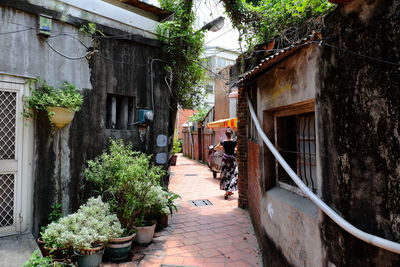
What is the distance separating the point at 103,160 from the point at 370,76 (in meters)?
4.66

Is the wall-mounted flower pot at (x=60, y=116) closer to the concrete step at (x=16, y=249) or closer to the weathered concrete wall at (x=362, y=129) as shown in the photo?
the concrete step at (x=16, y=249)

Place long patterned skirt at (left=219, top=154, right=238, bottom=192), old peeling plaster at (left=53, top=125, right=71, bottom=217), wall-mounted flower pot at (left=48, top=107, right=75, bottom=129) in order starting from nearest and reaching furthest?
wall-mounted flower pot at (left=48, top=107, right=75, bottom=129) < old peeling plaster at (left=53, top=125, right=71, bottom=217) < long patterned skirt at (left=219, top=154, right=238, bottom=192)

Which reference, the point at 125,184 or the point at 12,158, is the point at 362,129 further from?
the point at 12,158

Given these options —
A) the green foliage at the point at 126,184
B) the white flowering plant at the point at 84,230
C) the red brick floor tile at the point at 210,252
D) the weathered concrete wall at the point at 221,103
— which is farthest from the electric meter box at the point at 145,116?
the weathered concrete wall at the point at 221,103

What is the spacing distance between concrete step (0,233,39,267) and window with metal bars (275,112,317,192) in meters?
3.74

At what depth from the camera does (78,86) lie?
17.8 ft

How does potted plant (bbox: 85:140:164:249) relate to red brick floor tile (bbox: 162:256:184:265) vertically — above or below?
above

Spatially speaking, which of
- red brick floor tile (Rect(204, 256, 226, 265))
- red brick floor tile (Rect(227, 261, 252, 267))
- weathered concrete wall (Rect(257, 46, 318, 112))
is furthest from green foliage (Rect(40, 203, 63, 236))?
weathered concrete wall (Rect(257, 46, 318, 112))

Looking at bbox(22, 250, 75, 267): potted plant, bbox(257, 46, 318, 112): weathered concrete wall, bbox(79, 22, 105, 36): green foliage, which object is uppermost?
bbox(79, 22, 105, 36): green foliage

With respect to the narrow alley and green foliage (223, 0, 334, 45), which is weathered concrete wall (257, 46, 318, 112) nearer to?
green foliage (223, 0, 334, 45)

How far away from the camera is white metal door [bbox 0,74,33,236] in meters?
4.45

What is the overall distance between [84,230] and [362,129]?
384 cm

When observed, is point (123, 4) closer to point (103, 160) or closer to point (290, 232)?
point (103, 160)

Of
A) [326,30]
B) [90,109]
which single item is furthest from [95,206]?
[326,30]
